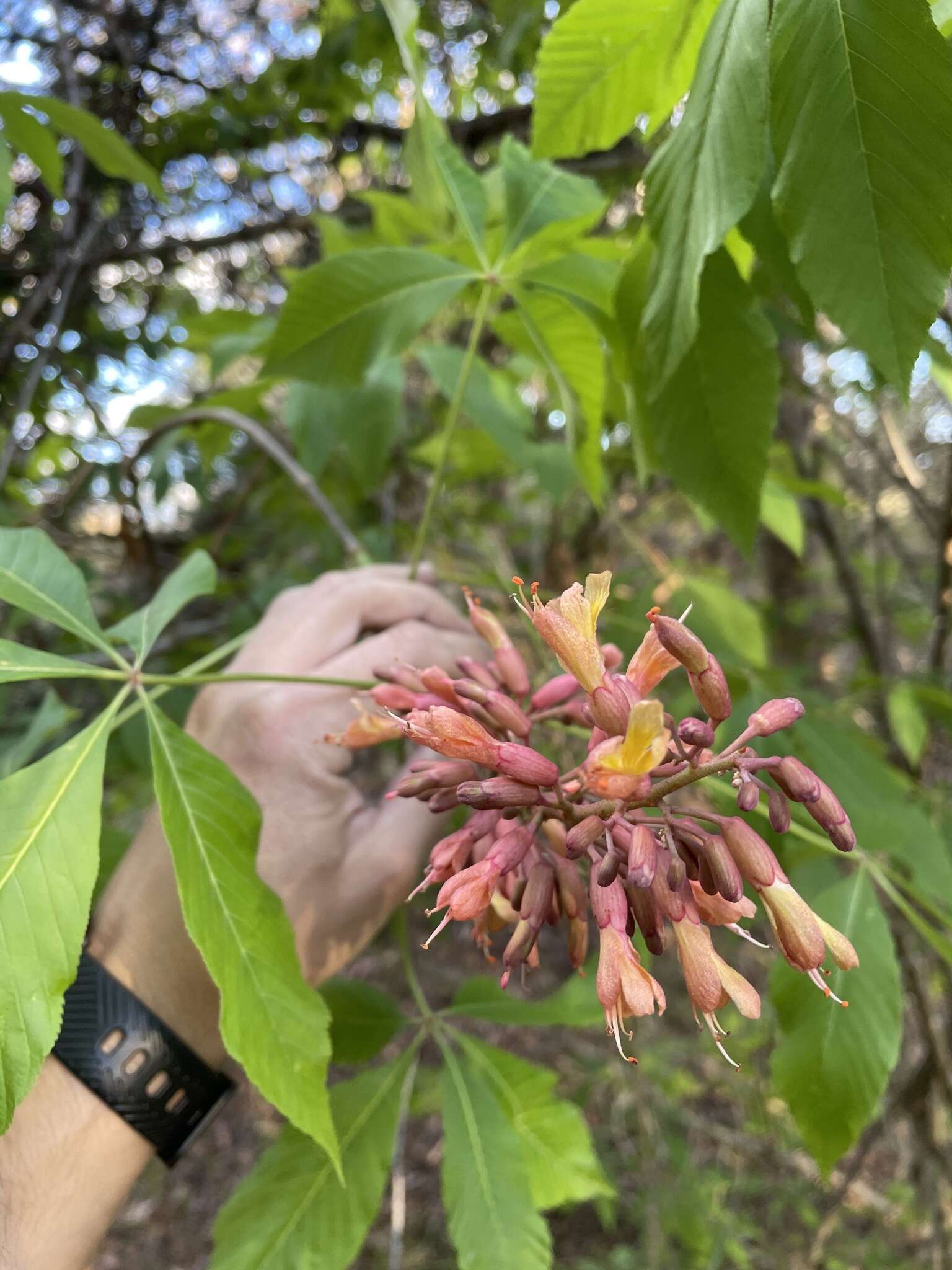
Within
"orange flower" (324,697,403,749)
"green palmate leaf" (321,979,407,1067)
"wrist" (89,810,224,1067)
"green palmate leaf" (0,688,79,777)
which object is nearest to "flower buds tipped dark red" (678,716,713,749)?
"orange flower" (324,697,403,749)

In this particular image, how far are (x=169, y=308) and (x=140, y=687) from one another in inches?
147

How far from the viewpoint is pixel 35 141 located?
171cm

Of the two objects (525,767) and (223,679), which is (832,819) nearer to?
(525,767)

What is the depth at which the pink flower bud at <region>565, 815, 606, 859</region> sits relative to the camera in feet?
2.88

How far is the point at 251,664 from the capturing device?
157 centimetres

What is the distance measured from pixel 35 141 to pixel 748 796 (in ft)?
6.25

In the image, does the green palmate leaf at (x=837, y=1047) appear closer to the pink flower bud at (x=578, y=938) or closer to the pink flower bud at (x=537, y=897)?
the pink flower bud at (x=578, y=938)

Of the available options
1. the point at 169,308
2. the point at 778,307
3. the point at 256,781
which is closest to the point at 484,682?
the point at 256,781

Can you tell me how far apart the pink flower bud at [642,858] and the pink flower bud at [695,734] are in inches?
4.1

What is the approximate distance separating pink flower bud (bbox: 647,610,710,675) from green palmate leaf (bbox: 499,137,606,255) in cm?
98

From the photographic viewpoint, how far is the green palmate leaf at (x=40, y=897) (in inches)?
33.6

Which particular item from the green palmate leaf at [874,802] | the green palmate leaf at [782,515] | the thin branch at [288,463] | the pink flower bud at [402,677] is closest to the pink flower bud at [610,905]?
the pink flower bud at [402,677]

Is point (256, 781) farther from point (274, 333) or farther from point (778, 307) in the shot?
point (778, 307)

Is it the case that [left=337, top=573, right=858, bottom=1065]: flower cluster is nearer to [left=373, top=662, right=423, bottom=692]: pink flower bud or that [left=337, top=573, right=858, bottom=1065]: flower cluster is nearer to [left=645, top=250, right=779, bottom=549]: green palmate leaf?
[left=373, top=662, right=423, bottom=692]: pink flower bud
